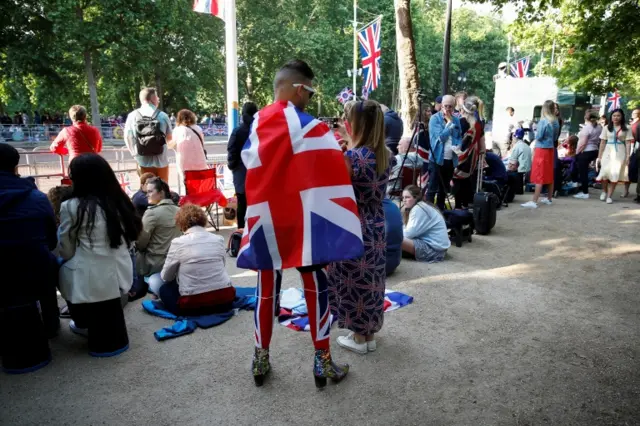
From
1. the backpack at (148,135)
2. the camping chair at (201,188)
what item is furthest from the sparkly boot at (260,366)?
the backpack at (148,135)

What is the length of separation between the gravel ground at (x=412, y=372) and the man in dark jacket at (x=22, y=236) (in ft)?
1.91

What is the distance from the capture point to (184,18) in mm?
27891

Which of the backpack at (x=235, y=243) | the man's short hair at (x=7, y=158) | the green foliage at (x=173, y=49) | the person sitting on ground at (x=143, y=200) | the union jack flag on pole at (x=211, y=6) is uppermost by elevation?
the green foliage at (x=173, y=49)

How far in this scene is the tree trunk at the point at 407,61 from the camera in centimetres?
991

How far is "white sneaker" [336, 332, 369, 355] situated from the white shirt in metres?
1.18

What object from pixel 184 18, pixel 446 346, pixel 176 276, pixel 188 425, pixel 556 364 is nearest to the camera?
pixel 188 425

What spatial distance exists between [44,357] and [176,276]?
1.12 meters

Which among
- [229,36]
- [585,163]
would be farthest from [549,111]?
[229,36]

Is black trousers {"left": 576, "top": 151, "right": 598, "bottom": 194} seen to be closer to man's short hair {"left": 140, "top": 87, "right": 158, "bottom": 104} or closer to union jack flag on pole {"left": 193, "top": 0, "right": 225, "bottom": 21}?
union jack flag on pole {"left": 193, "top": 0, "right": 225, "bottom": 21}

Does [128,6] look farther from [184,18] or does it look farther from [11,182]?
[11,182]

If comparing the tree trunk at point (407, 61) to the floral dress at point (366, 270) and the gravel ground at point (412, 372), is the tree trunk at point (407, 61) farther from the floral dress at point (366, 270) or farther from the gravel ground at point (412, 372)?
the floral dress at point (366, 270)

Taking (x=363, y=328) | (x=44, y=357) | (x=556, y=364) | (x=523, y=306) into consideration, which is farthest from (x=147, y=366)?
(x=523, y=306)

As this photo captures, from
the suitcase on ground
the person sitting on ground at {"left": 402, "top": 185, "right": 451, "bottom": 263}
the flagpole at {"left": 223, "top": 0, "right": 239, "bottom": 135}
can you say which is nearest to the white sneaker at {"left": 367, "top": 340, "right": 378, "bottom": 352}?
the person sitting on ground at {"left": 402, "top": 185, "right": 451, "bottom": 263}

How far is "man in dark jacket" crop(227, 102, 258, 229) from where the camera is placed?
6.17 meters
